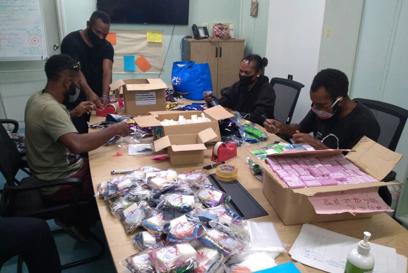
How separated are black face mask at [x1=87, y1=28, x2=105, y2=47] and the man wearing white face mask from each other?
2092mm

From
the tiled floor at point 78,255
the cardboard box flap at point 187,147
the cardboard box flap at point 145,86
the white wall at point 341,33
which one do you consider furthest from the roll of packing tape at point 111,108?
the white wall at point 341,33

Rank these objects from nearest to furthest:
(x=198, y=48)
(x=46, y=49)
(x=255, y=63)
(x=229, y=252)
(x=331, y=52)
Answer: (x=229, y=252) < (x=255, y=63) < (x=331, y=52) < (x=46, y=49) < (x=198, y=48)

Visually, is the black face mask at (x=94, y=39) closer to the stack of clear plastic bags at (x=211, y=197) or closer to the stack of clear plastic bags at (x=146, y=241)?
the stack of clear plastic bags at (x=211, y=197)

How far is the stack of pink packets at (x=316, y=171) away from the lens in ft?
3.89

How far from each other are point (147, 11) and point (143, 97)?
8.03 ft

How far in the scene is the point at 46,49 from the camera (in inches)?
161

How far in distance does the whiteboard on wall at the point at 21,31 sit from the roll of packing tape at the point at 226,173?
3.47 metres

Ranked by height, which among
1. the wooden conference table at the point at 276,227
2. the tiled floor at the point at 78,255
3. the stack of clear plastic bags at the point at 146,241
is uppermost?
the stack of clear plastic bags at the point at 146,241

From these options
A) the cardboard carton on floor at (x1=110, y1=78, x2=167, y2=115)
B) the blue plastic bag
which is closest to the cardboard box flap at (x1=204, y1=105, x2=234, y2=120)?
the cardboard carton on floor at (x1=110, y1=78, x2=167, y2=115)

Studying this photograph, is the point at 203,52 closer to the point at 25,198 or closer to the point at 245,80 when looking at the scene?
the point at 245,80

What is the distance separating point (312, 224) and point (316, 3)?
123 inches

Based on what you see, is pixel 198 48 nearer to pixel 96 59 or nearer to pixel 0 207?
pixel 96 59

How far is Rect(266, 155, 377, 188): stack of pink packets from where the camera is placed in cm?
119

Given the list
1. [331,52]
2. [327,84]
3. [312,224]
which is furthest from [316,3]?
[312,224]
